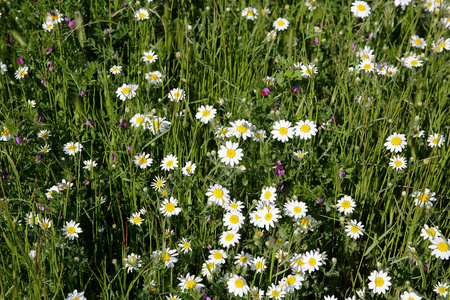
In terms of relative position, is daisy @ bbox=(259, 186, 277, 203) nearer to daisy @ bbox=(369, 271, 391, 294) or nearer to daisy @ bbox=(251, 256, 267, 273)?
daisy @ bbox=(251, 256, 267, 273)

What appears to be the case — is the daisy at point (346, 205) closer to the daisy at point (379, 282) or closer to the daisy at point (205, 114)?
the daisy at point (379, 282)

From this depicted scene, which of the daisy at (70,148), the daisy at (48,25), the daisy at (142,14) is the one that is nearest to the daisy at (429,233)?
the daisy at (70,148)

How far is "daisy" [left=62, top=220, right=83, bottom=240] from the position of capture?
6.90ft

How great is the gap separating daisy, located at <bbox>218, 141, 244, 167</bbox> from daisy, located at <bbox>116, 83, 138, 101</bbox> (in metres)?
0.75

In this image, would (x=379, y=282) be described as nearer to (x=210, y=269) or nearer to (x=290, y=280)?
(x=290, y=280)

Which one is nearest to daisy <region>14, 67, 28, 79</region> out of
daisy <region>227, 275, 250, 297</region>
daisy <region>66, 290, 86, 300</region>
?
daisy <region>66, 290, 86, 300</region>

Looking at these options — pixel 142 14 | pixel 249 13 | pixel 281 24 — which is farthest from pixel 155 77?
pixel 281 24

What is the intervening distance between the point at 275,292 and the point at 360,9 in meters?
2.21

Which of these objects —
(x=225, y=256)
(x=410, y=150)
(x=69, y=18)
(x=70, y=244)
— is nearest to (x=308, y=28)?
(x=410, y=150)

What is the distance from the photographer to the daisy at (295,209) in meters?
2.17

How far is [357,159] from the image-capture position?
246cm

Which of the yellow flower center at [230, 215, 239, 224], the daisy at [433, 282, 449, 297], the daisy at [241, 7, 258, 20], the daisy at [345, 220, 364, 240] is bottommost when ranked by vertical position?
the daisy at [433, 282, 449, 297]

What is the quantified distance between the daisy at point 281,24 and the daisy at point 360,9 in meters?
0.49

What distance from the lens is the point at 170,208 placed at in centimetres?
224
